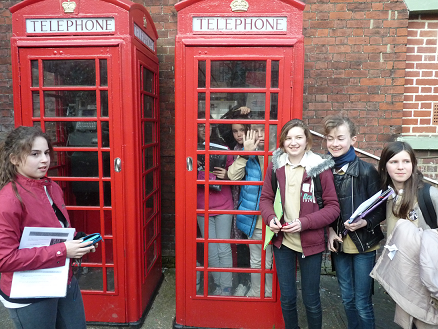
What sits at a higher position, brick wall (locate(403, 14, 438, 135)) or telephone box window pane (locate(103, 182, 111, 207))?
brick wall (locate(403, 14, 438, 135))

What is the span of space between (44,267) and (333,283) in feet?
10.3

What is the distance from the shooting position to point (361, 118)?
11.5 ft

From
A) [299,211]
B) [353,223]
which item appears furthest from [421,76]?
[299,211]

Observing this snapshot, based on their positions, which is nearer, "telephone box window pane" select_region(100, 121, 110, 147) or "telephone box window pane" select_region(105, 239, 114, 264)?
"telephone box window pane" select_region(100, 121, 110, 147)

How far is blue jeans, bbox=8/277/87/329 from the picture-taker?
1613 mm

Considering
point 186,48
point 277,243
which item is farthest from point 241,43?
point 277,243

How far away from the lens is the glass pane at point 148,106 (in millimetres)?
2891

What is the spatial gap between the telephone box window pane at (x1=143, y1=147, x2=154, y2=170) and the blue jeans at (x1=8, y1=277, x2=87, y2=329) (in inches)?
50.9

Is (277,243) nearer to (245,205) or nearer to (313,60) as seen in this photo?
(245,205)

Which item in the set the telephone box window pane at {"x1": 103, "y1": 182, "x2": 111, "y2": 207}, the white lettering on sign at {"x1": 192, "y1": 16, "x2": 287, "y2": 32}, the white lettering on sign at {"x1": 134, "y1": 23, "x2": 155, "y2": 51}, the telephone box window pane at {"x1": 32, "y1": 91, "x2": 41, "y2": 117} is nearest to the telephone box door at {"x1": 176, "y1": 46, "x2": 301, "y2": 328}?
the white lettering on sign at {"x1": 192, "y1": 16, "x2": 287, "y2": 32}

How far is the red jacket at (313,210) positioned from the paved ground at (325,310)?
1.13 m

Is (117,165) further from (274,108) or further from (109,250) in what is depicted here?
(274,108)

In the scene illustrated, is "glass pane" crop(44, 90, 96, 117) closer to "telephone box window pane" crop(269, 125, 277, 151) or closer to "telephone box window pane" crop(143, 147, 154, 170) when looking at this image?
"telephone box window pane" crop(143, 147, 154, 170)

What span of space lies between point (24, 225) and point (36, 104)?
1379mm
